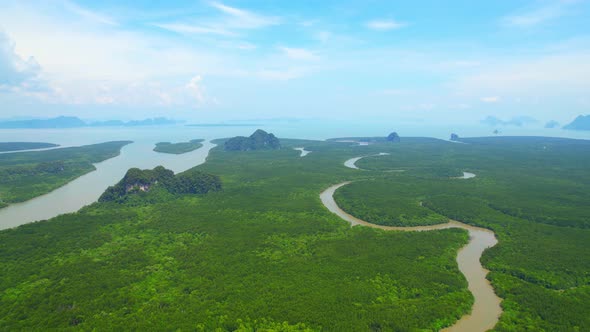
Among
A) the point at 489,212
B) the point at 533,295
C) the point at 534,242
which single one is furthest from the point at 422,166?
the point at 533,295

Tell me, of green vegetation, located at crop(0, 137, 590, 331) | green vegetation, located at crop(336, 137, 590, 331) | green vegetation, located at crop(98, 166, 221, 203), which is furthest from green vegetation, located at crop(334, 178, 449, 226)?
green vegetation, located at crop(98, 166, 221, 203)

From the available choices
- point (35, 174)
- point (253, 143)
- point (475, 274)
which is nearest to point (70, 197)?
point (35, 174)

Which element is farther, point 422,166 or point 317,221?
point 422,166

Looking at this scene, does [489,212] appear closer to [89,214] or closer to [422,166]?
[422,166]

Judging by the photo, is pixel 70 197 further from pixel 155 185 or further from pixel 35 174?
pixel 35 174

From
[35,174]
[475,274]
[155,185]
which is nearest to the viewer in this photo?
[475,274]

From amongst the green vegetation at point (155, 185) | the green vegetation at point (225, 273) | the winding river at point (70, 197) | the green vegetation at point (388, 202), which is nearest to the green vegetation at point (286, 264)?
the green vegetation at point (225, 273)

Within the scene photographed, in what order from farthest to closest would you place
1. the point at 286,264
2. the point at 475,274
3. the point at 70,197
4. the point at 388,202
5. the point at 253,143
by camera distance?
the point at 253,143, the point at 70,197, the point at 388,202, the point at 286,264, the point at 475,274
